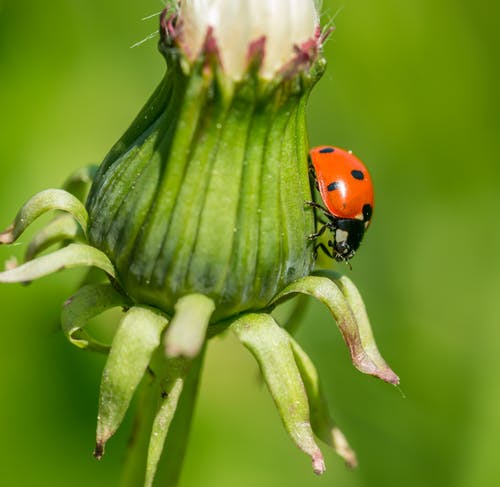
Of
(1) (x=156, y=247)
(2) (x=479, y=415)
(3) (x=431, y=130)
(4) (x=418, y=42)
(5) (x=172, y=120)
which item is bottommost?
(2) (x=479, y=415)

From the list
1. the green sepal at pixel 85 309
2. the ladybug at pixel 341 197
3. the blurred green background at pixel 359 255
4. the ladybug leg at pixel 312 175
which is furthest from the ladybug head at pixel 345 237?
the blurred green background at pixel 359 255

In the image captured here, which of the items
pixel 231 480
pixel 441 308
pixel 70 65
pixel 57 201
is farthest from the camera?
pixel 441 308

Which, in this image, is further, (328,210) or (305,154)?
(328,210)

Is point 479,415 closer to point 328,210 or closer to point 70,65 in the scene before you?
point 328,210

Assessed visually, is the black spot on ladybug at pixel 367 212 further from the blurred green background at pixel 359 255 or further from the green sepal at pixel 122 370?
the blurred green background at pixel 359 255

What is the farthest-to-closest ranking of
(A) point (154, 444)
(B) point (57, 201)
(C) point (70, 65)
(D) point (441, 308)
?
1. (D) point (441, 308)
2. (C) point (70, 65)
3. (B) point (57, 201)
4. (A) point (154, 444)

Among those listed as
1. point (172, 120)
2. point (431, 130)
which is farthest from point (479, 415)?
point (172, 120)

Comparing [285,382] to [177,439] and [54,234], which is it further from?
[54,234]

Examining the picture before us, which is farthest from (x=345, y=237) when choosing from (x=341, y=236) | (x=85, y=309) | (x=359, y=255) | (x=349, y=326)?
(x=359, y=255)
